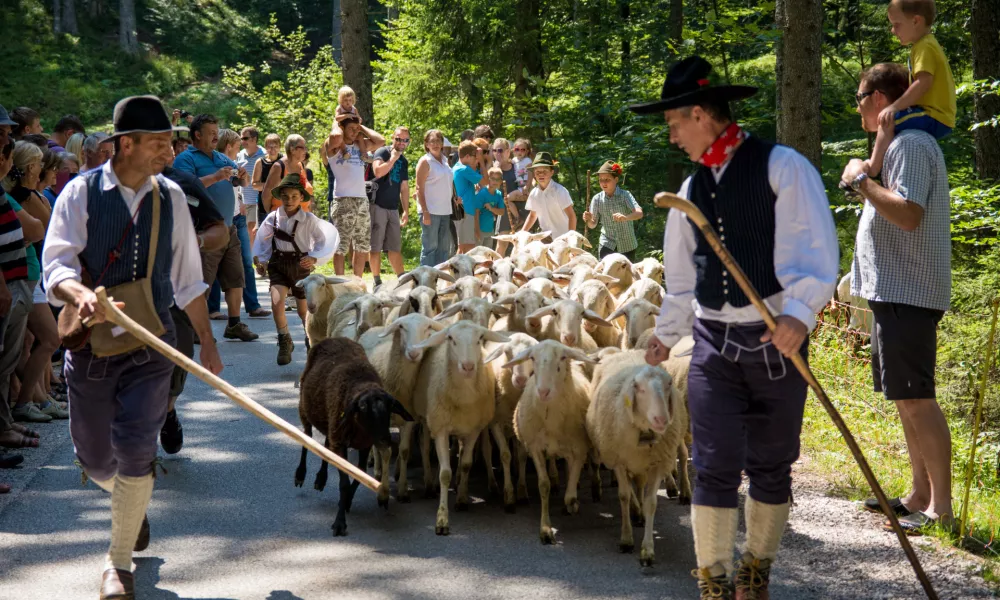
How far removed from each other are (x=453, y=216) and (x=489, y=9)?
8.05m

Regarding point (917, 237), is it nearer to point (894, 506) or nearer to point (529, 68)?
point (894, 506)

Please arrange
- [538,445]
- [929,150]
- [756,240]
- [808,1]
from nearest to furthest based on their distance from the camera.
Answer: [756,240]
[929,150]
[538,445]
[808,1]

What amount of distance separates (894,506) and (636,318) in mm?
2747

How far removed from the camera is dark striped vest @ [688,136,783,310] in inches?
165

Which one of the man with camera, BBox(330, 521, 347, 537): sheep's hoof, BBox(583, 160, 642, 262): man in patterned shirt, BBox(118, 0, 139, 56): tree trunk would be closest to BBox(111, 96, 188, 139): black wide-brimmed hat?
BBox(330, 521, 347, 537): sheep's hoof

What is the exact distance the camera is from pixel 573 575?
5383 millimetres

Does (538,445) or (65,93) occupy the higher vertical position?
(65,93)

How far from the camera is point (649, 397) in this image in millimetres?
5750

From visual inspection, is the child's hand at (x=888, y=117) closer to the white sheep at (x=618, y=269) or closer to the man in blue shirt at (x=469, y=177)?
the white sheep at (x=618, y=269)

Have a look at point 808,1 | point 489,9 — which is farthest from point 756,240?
point 489,9

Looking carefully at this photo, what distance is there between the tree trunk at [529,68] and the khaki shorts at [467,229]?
22.2 feet

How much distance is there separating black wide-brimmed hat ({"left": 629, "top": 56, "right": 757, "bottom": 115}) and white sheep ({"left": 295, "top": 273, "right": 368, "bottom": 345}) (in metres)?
6.14

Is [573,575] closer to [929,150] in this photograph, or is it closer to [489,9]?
[929,150]

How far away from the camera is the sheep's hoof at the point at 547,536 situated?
5949 millimetres
